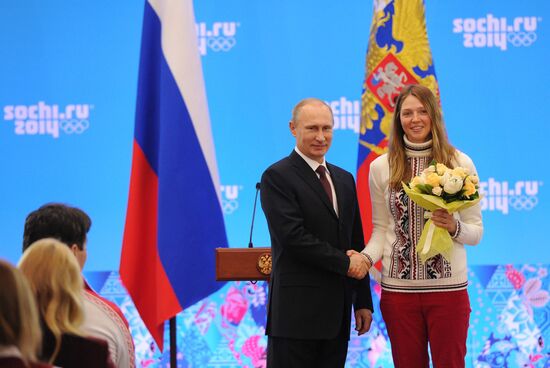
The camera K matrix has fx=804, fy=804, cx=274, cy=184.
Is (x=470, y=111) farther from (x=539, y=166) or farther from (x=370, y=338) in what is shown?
(x=370, y=338)

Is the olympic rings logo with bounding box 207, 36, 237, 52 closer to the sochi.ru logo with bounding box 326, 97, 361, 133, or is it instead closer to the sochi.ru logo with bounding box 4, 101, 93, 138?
the sochi.ru logo with bounding box 326, 97, 361, 133

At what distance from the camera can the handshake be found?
3.12 metres

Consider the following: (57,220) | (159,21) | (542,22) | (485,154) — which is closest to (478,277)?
(485,154)

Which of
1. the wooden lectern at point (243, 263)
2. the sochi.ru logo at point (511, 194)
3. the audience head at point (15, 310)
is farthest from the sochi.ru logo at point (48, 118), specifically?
the audience head at point (15, 310)

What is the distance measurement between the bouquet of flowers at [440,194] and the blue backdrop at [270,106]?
192cm

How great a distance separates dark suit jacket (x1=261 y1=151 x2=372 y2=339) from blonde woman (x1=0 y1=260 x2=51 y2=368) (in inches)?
61.4

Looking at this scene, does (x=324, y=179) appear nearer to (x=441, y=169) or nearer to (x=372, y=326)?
(x=441, y=169)

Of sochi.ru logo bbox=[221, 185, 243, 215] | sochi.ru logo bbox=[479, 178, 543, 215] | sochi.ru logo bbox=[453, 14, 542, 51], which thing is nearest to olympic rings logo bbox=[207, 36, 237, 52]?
sochi.ru logo bbox=[221, 185, 243, 215]

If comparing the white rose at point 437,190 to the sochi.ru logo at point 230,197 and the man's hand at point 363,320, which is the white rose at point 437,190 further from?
the sochi.ru logo at point 230,197

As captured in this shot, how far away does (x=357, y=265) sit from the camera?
123 inches

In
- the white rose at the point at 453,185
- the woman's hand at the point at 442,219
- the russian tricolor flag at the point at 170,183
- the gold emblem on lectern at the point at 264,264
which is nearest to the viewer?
the white rose at the point at 453,185

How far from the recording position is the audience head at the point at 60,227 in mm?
2451

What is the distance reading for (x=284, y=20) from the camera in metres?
5.03

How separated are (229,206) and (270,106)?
0.67m
